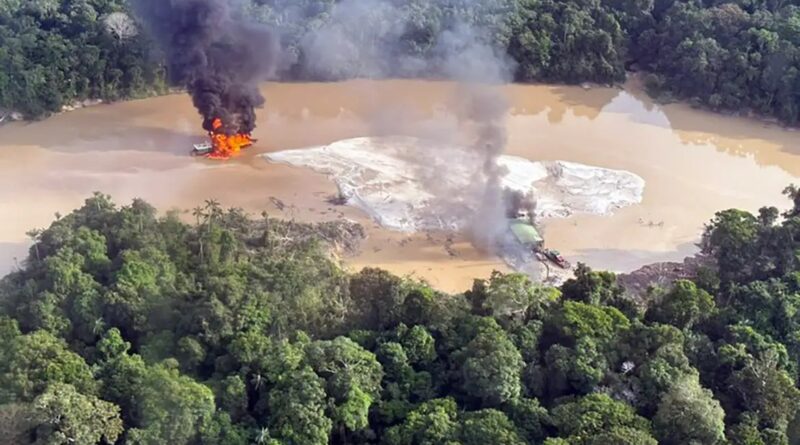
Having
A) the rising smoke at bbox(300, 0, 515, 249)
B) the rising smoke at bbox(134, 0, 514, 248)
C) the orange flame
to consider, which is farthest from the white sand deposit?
the rising smoke at bbox(300, 0, 515, 249)

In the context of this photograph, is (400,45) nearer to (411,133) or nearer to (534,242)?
(411,133)

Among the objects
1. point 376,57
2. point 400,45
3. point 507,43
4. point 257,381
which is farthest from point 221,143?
point 257,381

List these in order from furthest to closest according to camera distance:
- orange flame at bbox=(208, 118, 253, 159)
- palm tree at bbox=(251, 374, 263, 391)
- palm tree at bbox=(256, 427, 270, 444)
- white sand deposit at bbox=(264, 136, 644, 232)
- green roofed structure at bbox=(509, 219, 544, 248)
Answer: orange flame at bbox=(208, 118, 253, 159) → white sand deposit at bbox=(264, 136, 644, 232) → green roofed structure at bbox=(509, 219, 544, 248) → palm tree at bbox=(251, 374, 263, 391) → palm tree at bbox=(256, 427, 270, 444)

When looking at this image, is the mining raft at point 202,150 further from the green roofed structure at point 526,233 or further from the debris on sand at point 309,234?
the green roofed structure at point 526,233

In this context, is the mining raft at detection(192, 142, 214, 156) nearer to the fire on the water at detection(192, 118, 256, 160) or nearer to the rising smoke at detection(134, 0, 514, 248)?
the fire on the water at detection(192, 118, 256, 160)

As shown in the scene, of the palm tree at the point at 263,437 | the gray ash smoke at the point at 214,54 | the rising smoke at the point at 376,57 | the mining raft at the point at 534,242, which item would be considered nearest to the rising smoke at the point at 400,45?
the rising smoke at the point at 376,57
